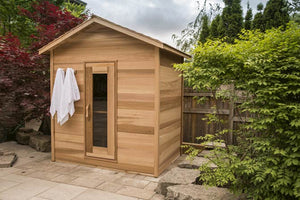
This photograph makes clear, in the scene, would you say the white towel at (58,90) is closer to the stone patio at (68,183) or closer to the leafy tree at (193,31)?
the stone patio at (68,183)

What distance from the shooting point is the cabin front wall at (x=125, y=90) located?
445cm

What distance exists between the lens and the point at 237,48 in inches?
125

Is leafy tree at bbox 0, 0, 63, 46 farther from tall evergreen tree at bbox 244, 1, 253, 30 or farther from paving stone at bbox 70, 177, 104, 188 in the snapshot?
tall evergreen tree at bbox 244, 1, 253, 30

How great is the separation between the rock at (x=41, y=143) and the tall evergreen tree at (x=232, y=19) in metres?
6.47

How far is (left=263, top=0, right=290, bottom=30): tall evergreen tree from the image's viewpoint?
7.66 m

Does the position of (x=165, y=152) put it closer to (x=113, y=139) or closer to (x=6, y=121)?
(x=113, y=139)

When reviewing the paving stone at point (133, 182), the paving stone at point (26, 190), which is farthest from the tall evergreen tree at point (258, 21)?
the paving stone at point (26, 190)

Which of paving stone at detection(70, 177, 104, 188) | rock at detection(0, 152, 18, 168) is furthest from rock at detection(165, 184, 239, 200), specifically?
rock at detection(0, 152, 18, 168)

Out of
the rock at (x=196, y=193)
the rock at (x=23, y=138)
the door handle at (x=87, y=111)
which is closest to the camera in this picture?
the rock at (x=196, y=193)

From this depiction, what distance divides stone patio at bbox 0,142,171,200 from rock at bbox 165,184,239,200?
1.08 feet

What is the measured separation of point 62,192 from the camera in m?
3.84

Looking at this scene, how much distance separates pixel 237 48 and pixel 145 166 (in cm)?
266

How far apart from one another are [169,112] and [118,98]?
1101 millimetres

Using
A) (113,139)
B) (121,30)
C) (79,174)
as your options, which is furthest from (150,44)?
(79,174)
